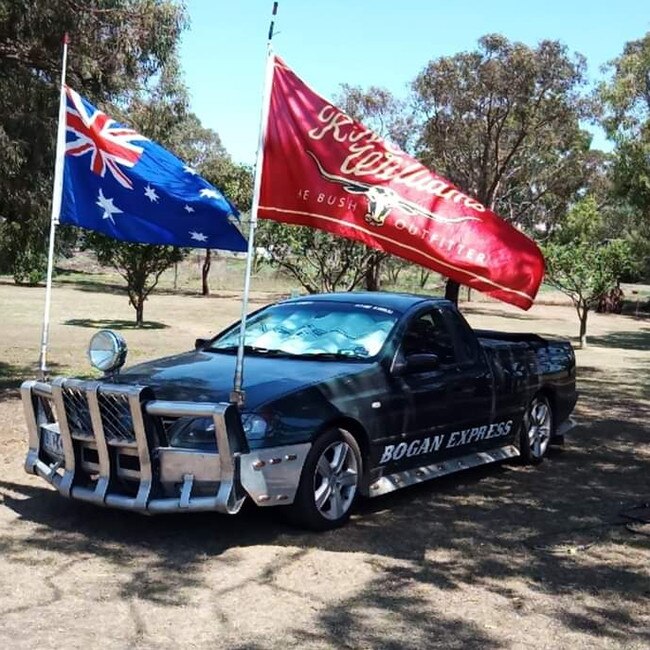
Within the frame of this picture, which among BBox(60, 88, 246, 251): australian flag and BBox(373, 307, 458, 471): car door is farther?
BBox(60, 88, 246, 251): australian flag

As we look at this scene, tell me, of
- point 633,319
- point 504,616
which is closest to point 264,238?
point 504,616

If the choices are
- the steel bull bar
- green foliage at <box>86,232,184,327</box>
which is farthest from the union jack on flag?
green foliage at <box>86,232,184,327</box>

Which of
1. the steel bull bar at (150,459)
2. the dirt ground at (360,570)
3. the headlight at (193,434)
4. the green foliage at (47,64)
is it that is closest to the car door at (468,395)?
the dirt ground at (360,570)

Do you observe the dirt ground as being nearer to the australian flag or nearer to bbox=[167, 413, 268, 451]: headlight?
bbox=[167, 413, 268, 451]: headlight

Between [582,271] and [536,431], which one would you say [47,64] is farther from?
[582,271]

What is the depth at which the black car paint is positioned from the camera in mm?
5824

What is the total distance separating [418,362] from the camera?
678cm

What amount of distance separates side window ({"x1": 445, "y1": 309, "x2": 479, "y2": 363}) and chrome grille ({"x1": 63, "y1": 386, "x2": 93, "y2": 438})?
10.3ft

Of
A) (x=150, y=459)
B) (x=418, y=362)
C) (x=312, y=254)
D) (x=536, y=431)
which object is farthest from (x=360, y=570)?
(x=312, y=254)

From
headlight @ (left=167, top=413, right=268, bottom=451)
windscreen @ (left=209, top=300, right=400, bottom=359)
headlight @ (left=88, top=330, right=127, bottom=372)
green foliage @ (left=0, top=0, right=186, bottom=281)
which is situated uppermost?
green foliage @ (left=0, top=0, right=186, bottom=281)

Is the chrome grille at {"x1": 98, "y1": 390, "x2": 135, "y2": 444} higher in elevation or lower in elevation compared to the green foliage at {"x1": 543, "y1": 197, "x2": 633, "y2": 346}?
lower

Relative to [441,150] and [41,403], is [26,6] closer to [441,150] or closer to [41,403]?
[41,403]

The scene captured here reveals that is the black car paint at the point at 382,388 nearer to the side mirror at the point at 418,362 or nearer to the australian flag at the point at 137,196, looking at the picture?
the side mirror at the point at 418,362

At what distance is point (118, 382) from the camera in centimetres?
611
